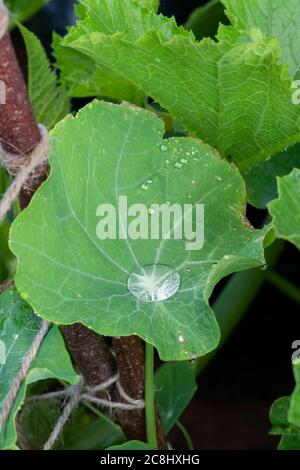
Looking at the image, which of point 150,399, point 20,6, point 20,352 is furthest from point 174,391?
point 20,6

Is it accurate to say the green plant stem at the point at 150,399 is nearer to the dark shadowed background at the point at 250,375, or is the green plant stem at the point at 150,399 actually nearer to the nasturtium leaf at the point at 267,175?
the nasturtium leaf at the point at 267,175

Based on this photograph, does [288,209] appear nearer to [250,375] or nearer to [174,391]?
[174,391]

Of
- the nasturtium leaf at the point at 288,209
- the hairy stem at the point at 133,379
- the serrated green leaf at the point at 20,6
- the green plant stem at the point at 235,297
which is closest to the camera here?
the nasturtium leaf at the point at 288,209

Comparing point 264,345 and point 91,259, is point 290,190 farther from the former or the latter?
point 264,345

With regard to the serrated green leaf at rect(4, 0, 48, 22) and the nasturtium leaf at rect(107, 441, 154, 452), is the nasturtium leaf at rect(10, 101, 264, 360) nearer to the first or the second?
the nasturtium leaf at rect(107, 441, 154, 452)

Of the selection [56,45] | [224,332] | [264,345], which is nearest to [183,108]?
[56,45]

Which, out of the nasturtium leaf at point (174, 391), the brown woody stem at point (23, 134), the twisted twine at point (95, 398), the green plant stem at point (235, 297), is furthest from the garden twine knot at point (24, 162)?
the green plant stem at point (235, 297)

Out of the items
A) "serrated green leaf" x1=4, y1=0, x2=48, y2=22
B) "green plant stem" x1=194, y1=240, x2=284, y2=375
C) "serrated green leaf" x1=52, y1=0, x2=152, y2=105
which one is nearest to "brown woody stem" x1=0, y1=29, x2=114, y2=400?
"serrated green leaf" x1=52, y1=0, x2=152, y2=105
